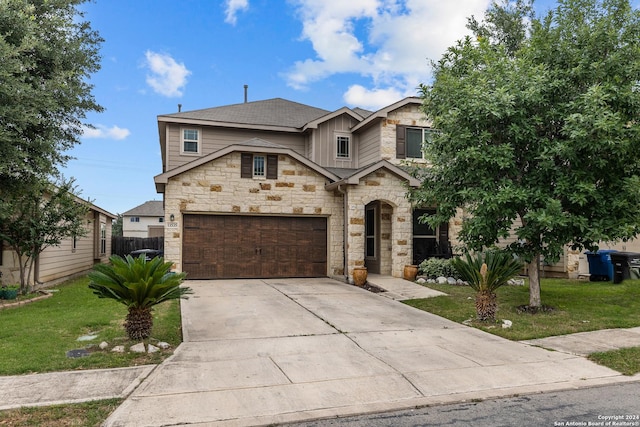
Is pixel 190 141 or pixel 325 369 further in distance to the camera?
pixel 190 141

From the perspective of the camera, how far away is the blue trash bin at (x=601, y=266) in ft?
45.9

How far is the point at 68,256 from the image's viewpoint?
1725cm

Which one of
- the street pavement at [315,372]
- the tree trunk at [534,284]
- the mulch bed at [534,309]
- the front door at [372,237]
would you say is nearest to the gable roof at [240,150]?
the front door at [372,237]

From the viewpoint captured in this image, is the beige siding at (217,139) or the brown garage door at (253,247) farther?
the beige siding at (217,139)

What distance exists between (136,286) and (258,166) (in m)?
9.21

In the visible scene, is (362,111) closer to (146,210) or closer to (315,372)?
(315,372)

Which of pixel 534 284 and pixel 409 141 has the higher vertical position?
pixel 409 141

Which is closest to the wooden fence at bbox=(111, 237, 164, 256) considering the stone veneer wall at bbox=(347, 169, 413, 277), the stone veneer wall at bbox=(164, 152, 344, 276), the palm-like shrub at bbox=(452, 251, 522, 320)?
the stone veneer wall at bbox=(164, 152, 344, 276)

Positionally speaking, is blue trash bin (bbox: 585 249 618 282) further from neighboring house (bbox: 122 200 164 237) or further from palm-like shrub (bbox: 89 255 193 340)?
neighboring house (bbox: 122 200 164 237)

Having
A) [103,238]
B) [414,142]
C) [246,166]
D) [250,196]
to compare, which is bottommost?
[103,238]

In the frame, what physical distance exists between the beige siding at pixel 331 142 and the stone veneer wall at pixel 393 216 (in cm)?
366

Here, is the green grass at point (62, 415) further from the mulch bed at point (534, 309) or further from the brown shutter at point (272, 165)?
the brown shutter at point (272, 165)

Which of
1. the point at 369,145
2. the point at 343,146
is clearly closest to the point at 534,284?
the point at 369,145

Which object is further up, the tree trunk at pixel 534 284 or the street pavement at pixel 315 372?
the tree trunk at pixel 534 284
